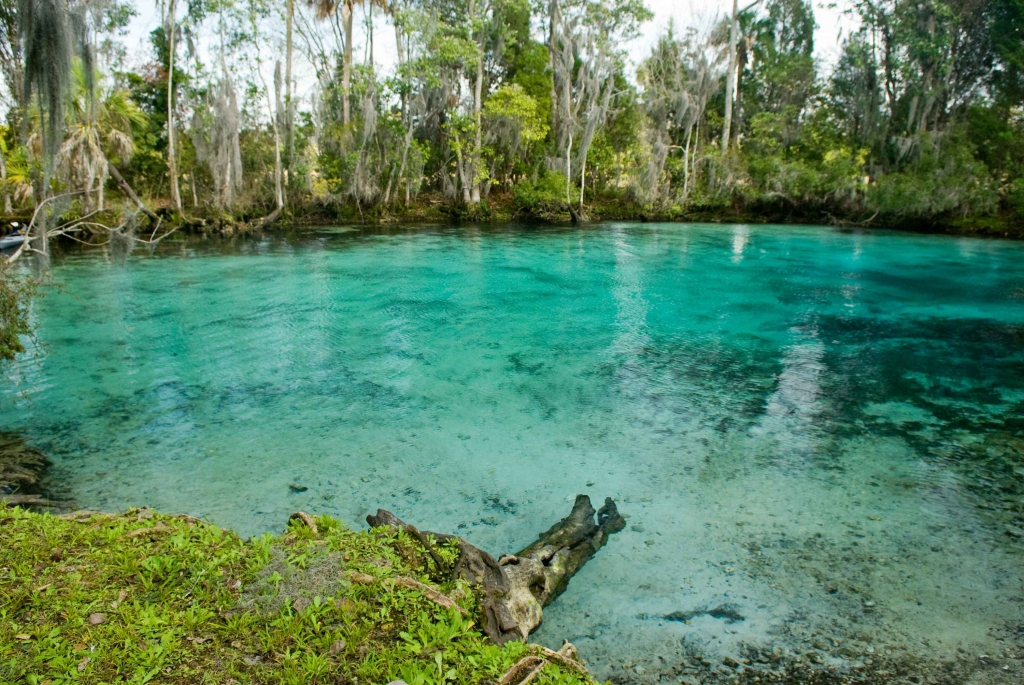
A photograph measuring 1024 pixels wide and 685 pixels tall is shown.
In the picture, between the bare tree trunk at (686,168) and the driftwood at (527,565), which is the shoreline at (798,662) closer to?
the driftwood at (527,565)

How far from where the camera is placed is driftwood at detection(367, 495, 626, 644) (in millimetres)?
3045

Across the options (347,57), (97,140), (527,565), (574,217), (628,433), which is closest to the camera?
(527,565)

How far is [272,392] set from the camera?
7.91 metres

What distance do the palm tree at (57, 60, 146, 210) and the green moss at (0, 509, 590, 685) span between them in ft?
41.8

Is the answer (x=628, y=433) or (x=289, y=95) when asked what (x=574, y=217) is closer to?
(x=289, y=95)

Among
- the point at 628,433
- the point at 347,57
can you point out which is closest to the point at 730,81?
the point at 347,57

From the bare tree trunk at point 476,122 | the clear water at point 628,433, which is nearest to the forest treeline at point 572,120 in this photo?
the bare tree trunk at point 476,122

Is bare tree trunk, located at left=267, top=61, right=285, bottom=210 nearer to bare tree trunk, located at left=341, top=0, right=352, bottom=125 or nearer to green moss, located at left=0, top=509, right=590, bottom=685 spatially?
bare tree trunk, located at left=341, top=0, right=352, bottom=125

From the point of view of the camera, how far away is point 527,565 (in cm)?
383

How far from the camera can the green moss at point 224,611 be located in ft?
7.70

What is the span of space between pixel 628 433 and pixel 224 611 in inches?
184

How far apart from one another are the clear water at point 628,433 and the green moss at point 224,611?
4.00 feet

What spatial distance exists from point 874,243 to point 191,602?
26749 millimetres

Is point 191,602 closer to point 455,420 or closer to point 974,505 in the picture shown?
point 455,420
